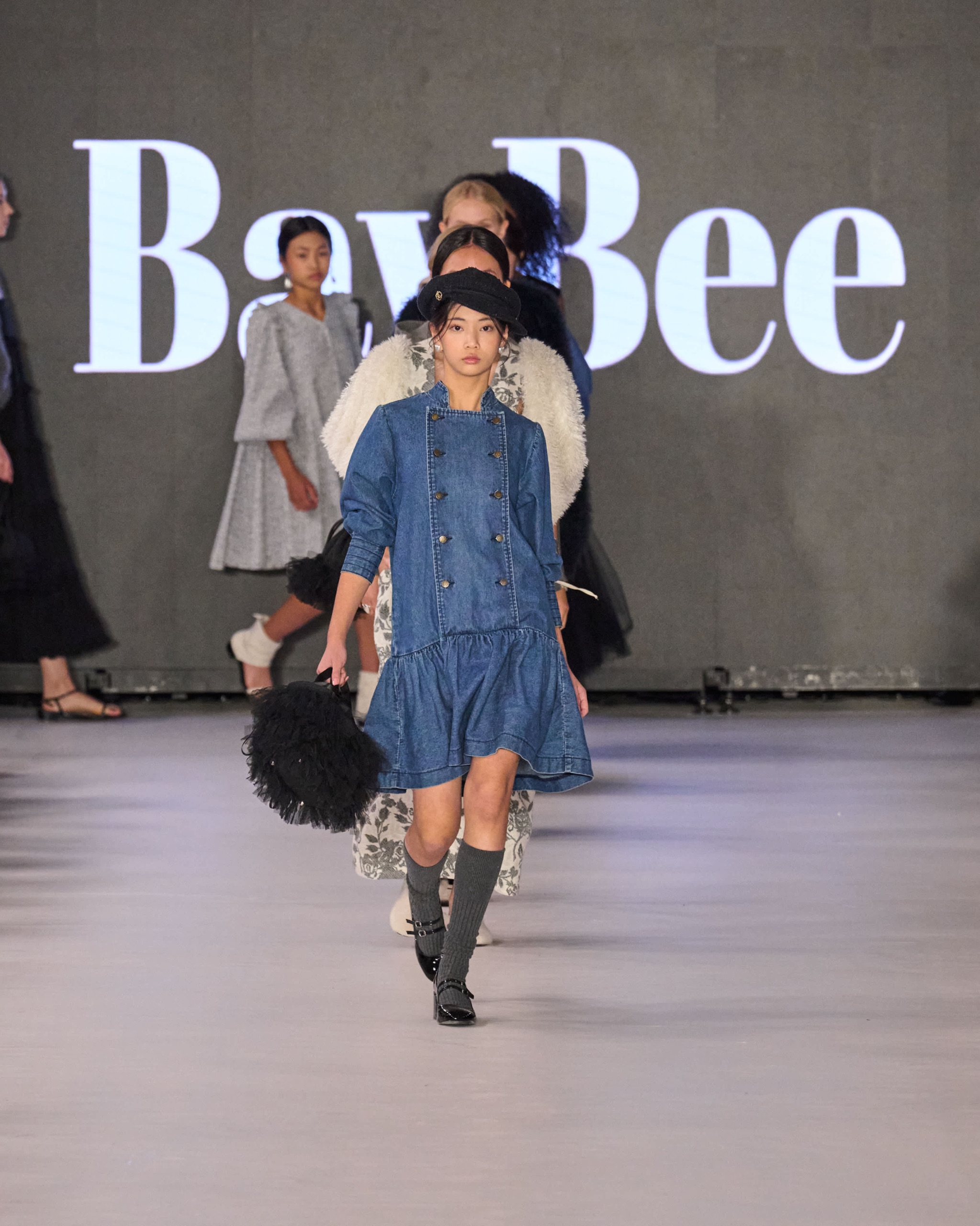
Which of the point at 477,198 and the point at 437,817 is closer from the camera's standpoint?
the point at 437,817

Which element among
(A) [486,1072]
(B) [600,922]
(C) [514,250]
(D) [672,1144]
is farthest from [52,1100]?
(C) [514,250]

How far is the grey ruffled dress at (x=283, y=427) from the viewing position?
6.83 metres

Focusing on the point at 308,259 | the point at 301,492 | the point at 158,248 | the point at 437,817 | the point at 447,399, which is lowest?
the point at 437,817

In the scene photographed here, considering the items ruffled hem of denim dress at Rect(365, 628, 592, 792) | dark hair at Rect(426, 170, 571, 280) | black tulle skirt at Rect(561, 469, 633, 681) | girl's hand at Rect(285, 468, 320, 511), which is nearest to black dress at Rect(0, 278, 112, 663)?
girl's hand at Rect(285, 468, 320, 511)

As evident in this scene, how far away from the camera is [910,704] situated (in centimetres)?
727

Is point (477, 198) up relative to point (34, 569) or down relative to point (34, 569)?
up

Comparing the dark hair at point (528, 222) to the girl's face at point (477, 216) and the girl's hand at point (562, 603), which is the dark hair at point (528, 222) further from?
the girl's hand at point (562, 603)

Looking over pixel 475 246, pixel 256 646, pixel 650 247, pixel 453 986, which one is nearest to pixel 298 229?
pixel 650 247

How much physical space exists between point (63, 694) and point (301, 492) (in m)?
1.13

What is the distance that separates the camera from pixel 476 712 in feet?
8.89

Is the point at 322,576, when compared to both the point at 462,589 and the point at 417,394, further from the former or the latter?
the point at 462,589

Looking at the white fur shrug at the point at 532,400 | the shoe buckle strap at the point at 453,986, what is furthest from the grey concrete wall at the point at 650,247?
the shoe buckle strap at the point at 453,986

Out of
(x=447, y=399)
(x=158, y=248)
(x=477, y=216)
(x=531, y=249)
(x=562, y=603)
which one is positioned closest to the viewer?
(x=447, y=399)

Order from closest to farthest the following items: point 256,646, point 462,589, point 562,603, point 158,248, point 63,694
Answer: point 462,589
point 562,603
point 256,646
point 63,694
point 158,248
